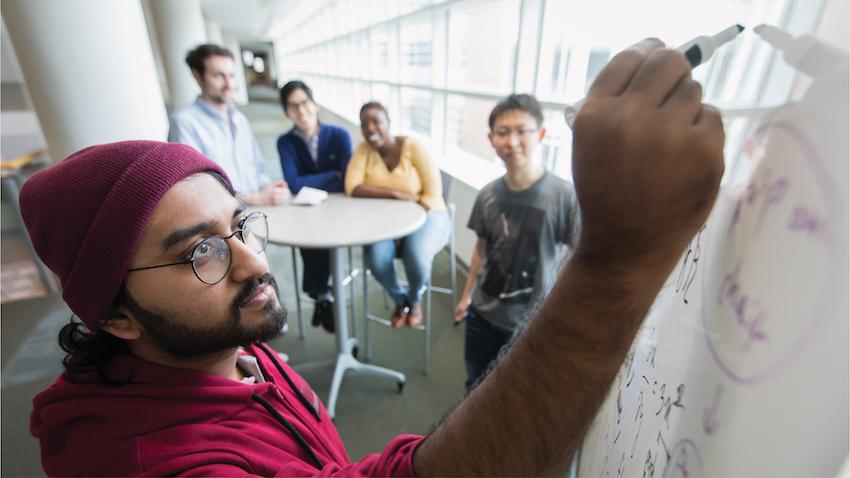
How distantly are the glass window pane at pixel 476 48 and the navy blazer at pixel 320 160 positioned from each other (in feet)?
4.11

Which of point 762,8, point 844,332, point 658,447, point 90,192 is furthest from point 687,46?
point 90,192

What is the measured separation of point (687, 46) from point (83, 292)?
841 millimetres

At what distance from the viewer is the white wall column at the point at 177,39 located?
5.67 m

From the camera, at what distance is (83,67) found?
1685 millimetres

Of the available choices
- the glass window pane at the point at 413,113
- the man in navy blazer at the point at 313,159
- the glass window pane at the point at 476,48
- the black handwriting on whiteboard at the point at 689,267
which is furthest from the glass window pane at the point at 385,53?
the black handwriting on whiteboard at the point at 689,267

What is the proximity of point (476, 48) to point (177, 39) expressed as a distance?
4.82 m

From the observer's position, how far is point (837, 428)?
243mm

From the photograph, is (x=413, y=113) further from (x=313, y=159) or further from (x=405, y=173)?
(x=405, y=173)

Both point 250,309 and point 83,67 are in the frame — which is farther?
point 83,67

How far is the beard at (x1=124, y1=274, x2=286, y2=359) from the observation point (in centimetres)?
61

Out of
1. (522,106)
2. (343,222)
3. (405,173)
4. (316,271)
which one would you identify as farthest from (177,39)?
(522,106)

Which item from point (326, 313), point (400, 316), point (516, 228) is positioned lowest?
point (326, 313)

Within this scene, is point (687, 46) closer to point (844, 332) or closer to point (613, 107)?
point (613, 107)

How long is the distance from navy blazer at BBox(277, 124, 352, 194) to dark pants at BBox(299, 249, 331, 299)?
398 mm
